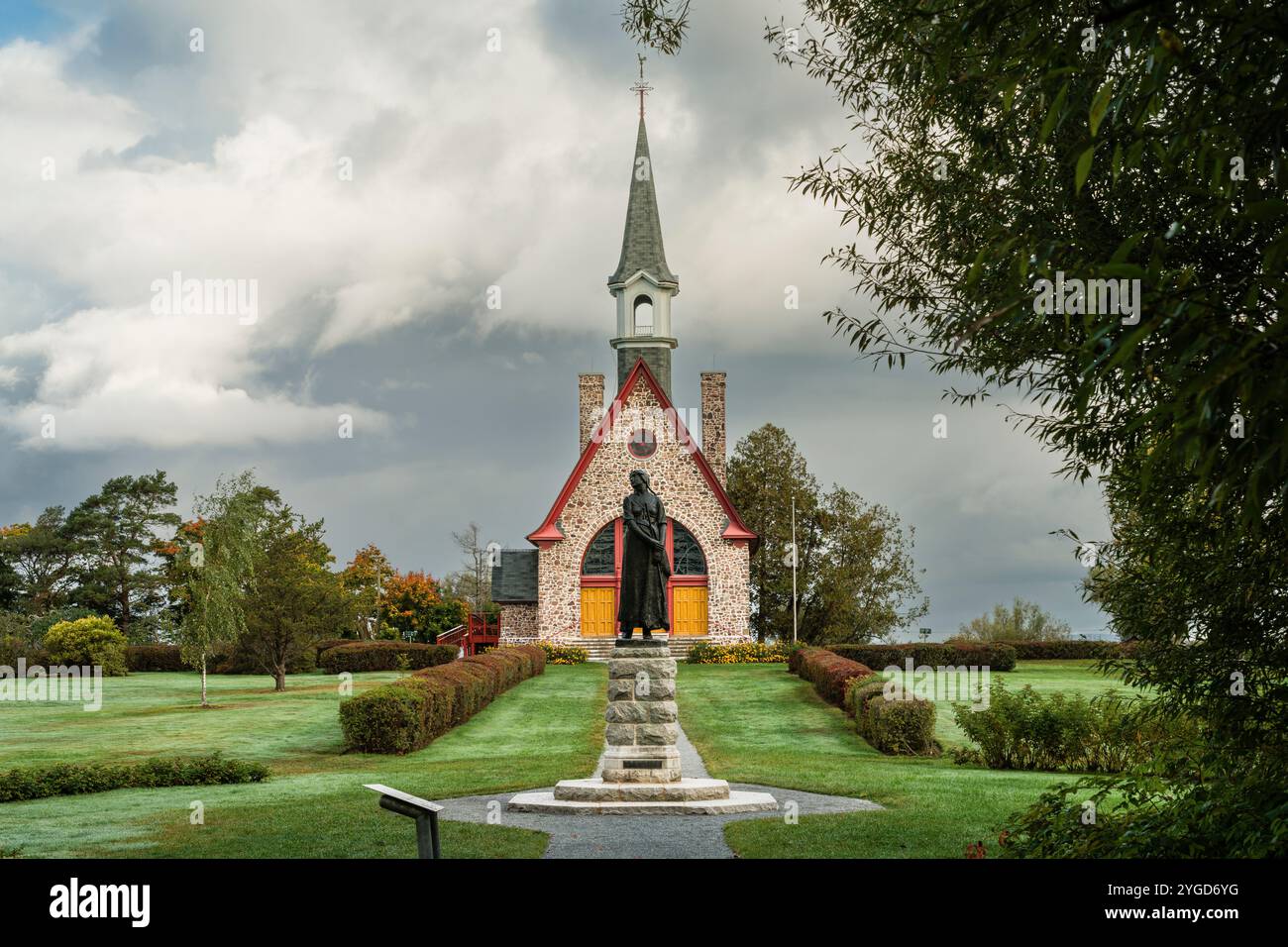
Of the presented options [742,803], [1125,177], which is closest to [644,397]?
[742,803]

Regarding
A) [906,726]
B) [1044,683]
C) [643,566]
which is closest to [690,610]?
[1044,683]

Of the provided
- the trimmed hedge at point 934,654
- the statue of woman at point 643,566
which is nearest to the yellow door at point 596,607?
the trimmed hedge at point 934,654

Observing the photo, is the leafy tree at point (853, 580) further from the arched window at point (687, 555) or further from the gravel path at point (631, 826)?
the gravel path at point (631, 826)

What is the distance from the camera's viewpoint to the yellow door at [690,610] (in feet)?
134

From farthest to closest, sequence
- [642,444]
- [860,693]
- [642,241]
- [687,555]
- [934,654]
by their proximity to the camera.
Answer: [642,241] < [642,444] < [687,555] < [934,654] < [860,693]

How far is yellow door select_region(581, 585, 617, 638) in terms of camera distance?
41250 millimetres

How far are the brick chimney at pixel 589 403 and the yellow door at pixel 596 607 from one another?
642cm

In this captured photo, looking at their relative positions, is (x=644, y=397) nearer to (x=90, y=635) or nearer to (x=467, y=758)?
(x=90, y=635)

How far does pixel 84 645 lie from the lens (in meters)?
39.0

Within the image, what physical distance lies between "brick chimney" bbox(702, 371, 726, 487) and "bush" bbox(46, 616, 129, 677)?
21.3 meters

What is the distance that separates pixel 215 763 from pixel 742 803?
26.0ft

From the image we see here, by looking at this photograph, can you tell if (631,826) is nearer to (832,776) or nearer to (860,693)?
(832,776)

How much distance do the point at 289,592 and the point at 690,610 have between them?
14496 mm

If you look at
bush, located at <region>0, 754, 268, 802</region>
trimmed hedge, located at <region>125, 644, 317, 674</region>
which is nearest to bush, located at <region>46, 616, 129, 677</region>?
trimmed hedge, located at <region>125, 644, 317, 674</region>
